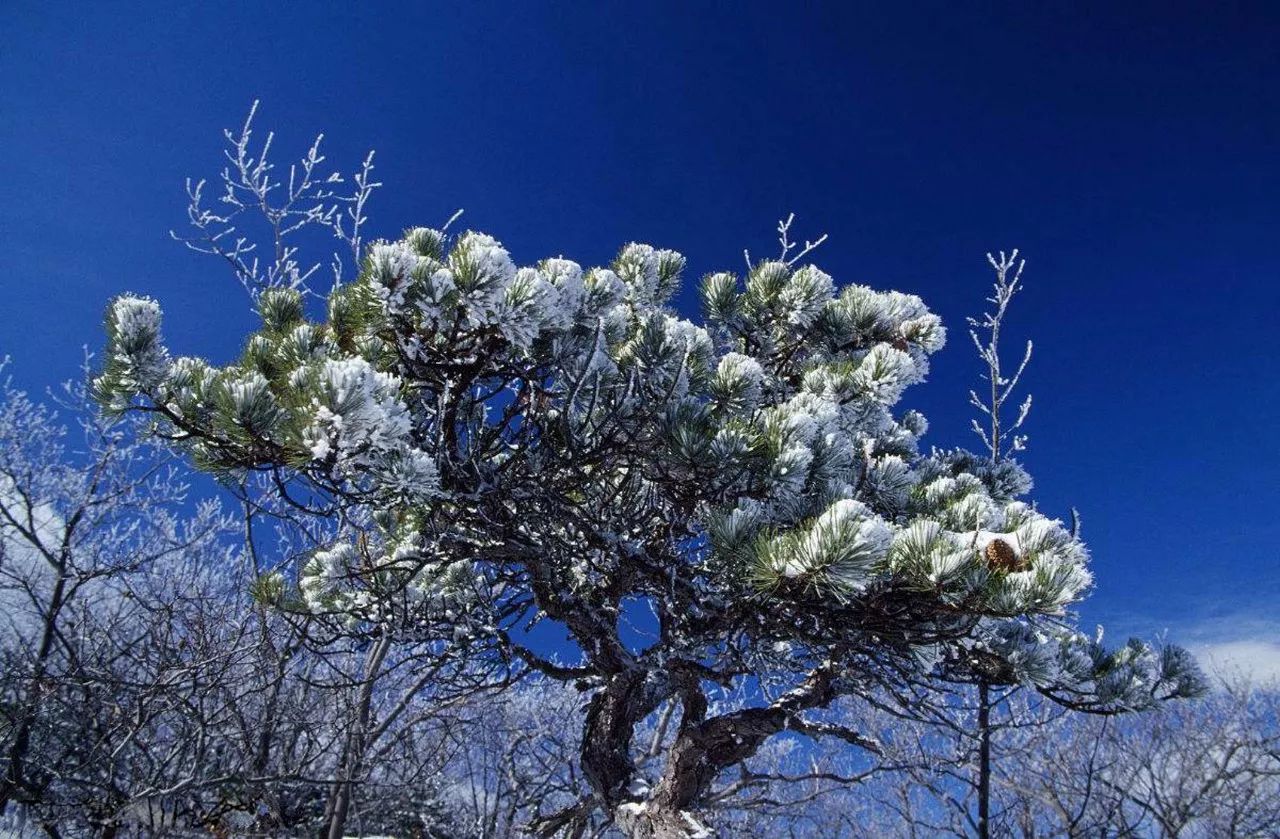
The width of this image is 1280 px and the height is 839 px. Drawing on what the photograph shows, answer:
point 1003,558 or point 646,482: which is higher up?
point 646,482

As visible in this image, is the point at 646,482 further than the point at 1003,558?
Yes

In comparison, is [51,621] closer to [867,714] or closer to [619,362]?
[619,362]

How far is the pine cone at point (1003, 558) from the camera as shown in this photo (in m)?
2.30

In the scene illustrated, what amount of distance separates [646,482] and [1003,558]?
1.72 metres

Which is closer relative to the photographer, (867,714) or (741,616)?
(741,616)

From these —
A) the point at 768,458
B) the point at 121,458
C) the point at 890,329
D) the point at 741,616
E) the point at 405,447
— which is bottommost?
the point at 741,616

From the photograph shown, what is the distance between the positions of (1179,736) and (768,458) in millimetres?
9090

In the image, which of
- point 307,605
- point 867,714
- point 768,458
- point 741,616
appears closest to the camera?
point 768,458

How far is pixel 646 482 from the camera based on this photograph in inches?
140

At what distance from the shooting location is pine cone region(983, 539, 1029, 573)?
2297mm

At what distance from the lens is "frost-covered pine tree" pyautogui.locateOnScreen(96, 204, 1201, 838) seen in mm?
2270

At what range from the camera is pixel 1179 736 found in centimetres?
834

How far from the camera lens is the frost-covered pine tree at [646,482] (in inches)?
89.4

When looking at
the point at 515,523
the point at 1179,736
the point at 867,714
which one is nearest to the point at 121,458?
the point at 515,523
